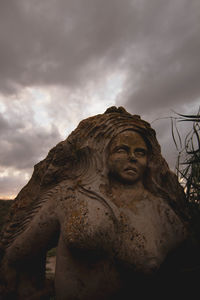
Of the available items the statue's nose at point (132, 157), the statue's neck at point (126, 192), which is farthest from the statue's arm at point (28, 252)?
the statue's nose at point (132, 157)

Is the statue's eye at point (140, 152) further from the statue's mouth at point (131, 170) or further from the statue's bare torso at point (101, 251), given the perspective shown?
the statue's bare torso at point (101, 251)

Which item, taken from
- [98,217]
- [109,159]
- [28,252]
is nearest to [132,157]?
[109,159]

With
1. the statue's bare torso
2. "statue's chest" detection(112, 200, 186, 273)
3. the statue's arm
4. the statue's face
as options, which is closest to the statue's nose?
the statue's face

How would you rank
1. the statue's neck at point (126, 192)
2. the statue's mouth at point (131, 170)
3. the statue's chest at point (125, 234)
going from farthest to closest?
the statue's mouth at point (131, 170)
the statue's neck at point (126, 192)
the statue's chest at point (125, 234)

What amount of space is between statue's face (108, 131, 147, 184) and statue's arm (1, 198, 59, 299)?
0.69m

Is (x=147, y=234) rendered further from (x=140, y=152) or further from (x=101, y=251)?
(x=140, y=152)

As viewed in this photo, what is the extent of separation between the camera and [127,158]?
2307mm

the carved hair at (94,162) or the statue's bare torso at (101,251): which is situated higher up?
the carved hair at (94,162)

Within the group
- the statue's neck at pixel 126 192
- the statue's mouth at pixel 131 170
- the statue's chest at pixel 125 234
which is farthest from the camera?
the statue's mouth at pixel 131 170

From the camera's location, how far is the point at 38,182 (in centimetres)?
265

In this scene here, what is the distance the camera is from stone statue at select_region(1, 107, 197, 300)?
188 cm

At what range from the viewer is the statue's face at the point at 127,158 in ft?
7.52

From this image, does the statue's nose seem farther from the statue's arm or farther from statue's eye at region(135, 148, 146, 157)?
the statue's arm

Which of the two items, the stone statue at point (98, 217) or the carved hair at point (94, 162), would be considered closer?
the stone statue at point (98, 217)
